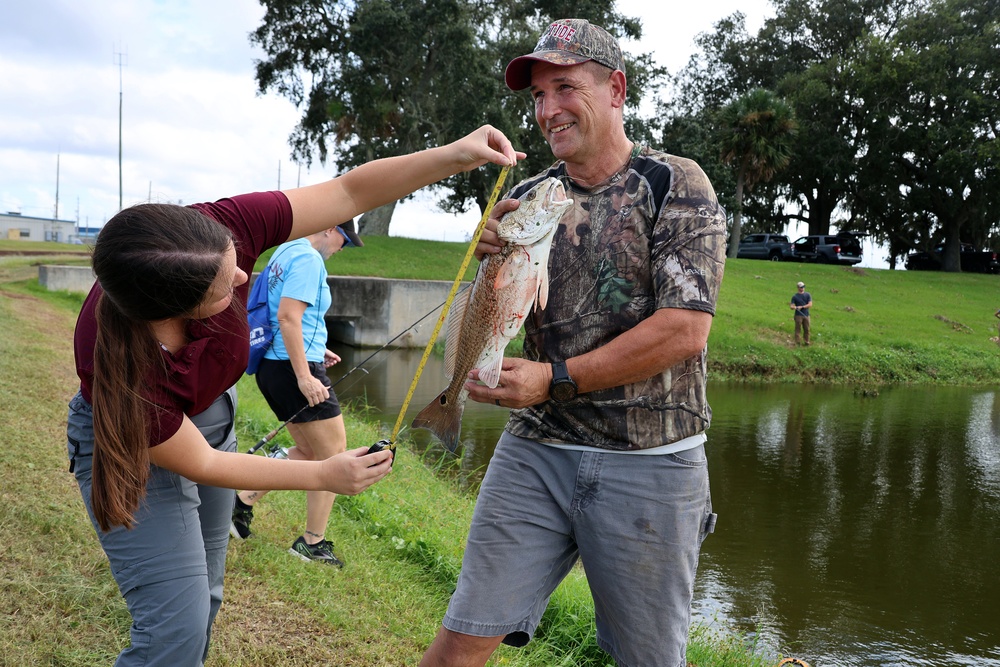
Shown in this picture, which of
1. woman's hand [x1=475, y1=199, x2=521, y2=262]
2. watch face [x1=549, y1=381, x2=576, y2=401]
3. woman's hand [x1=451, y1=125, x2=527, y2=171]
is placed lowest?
watch face [x1=549, y1=381, x2=576, y2=401]

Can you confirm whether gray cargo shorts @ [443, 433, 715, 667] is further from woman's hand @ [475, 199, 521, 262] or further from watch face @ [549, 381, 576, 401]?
woman's hand @ [475, 199, 521, 262]

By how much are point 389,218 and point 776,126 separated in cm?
1739

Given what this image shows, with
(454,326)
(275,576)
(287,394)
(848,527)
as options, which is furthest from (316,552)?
(848,527)

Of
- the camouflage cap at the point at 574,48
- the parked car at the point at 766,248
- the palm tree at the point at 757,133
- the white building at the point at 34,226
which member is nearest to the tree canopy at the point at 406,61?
the palm tree at the point at 757,133

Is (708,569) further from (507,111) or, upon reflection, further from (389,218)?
(389,218)

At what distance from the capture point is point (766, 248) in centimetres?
3844

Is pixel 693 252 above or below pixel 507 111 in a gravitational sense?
below

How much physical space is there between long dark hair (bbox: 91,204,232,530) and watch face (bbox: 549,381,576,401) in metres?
1.09

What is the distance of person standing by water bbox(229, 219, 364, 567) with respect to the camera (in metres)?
4.71

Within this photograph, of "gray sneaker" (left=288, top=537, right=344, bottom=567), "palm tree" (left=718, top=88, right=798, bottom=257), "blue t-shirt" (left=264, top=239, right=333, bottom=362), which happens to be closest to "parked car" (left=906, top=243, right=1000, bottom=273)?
"palm tree" (left=718, top=88, right=798, bottom=257)

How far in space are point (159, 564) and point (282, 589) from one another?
2.10 meters

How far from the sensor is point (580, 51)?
2.73 metres

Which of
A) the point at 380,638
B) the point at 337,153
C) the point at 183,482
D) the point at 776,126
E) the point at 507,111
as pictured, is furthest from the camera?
the point at 776,126

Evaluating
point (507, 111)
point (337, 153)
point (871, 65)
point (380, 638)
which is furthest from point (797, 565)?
point (871, 65)
